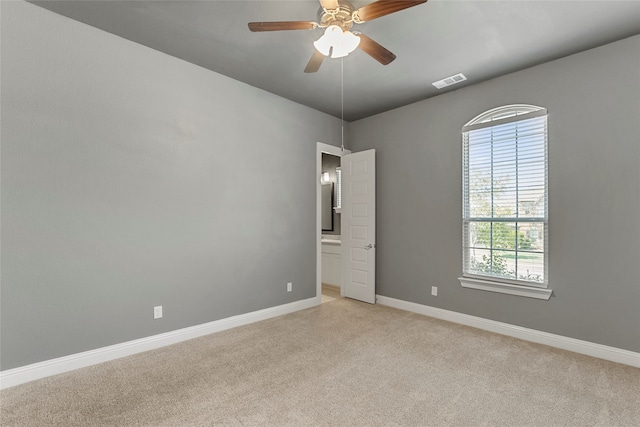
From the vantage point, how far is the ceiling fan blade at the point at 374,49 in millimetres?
2292

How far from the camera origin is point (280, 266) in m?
4.23

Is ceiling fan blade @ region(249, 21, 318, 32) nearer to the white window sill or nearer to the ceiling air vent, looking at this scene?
the ceiling air vent

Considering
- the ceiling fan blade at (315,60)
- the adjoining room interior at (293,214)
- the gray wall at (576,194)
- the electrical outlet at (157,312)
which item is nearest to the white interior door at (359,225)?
the adjoining room interior at (293,214)

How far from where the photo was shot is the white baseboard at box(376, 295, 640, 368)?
2812 millimetres

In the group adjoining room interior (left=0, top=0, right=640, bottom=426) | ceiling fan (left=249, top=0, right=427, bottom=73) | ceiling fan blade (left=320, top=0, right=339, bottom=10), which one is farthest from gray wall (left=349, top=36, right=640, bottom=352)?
ceiling fan blade (left=320, top=0, right=339, bottom=10)

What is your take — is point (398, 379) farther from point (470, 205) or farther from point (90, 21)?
point (90, 21)

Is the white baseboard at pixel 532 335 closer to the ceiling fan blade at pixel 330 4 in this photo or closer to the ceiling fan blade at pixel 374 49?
the ceiling fan blade at pixel 374 49

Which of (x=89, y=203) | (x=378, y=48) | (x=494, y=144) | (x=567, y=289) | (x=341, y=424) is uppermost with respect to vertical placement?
(x=378, y=48)

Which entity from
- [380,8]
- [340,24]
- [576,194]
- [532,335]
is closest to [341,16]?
[340,24]

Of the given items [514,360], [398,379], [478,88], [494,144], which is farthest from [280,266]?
[478,88]

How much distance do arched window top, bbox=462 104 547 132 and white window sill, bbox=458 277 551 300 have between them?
5.99ft

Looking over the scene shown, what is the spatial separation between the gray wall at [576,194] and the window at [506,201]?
9 centimetres

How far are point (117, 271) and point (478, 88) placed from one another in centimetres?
437

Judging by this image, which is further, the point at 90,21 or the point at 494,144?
the point at 494,144
